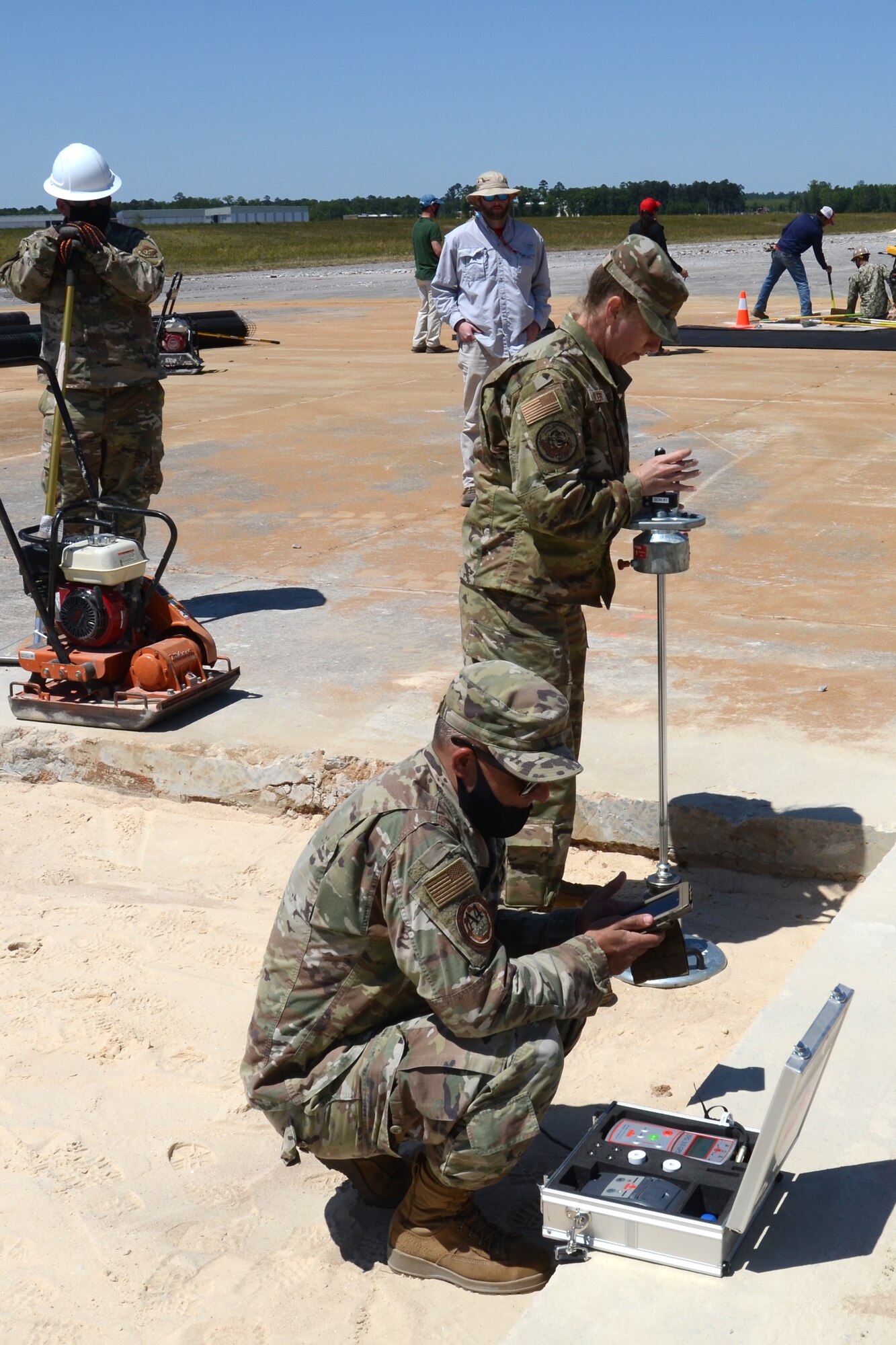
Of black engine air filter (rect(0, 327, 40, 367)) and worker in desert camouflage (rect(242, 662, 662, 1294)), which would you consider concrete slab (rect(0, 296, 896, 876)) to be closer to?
worker in desert camouflage (rect(242, 662, 662, 1294))

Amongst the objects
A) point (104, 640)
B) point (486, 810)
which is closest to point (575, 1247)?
point (486, 810)

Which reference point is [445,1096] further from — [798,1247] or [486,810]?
[798,1247]

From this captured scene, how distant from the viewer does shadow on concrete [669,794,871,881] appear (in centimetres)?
460

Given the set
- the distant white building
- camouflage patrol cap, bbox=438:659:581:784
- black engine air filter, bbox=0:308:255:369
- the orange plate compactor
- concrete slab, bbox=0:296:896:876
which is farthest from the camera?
the distant white building

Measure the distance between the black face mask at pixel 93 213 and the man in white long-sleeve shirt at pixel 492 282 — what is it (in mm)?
2410

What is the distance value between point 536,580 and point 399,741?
1.63 meters

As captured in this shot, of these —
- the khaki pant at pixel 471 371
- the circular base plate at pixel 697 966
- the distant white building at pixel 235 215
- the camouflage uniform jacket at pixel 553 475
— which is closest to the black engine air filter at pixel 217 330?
the khaki pant at pixel 471 371

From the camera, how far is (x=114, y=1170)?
3.50 meters

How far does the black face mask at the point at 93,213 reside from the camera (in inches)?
253

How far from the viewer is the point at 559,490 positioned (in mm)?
3750

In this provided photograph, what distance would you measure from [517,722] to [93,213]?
4.66m

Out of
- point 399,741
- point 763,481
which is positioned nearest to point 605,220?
point 763,481

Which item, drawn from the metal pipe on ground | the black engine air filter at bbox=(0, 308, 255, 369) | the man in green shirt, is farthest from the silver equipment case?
the black engine air filter at bbox=(0, 308, 255, 369)

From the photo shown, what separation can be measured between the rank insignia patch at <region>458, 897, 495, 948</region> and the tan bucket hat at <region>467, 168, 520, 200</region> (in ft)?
20.6
